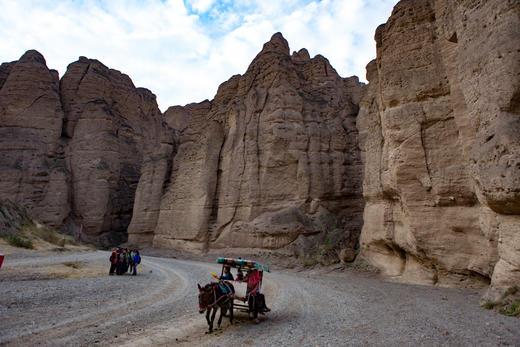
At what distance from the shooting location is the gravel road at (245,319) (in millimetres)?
4867

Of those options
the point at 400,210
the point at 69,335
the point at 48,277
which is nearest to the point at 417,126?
the point at 400,210

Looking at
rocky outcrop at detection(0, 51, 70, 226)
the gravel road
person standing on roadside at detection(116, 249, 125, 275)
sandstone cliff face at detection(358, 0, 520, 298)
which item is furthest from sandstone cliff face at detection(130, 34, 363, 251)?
rocky outcrop at detection(0, 51, 70, 226)

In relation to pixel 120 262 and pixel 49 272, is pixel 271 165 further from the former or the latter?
pixel 49 272

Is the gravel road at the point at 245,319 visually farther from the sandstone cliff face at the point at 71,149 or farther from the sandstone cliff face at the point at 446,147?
the sandstone cliff face at the point at 71,149

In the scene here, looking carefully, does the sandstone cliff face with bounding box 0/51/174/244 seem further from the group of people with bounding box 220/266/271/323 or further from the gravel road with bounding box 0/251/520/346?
the group of people with bounding box 220/266/271/323

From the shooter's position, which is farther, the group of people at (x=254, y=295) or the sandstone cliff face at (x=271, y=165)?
the sandstone cliff face at (x=271, y=165)

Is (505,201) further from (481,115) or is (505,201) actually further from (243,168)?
(243,168)

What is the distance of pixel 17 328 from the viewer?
16.2 feet

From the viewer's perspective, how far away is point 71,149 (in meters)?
36.2

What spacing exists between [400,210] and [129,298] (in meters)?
11.7

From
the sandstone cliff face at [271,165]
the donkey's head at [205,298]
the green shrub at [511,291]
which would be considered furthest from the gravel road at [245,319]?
the sandstone cliff face at [271,165]

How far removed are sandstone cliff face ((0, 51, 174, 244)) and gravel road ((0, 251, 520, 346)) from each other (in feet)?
82.6

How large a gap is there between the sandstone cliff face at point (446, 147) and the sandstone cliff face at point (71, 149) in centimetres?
2462

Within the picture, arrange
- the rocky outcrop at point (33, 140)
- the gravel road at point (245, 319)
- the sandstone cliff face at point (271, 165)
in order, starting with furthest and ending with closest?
the rocky outcrop at point (33, 140), the sandstone cliff face at point (271, 165), the gravel road at point (245, 319)
